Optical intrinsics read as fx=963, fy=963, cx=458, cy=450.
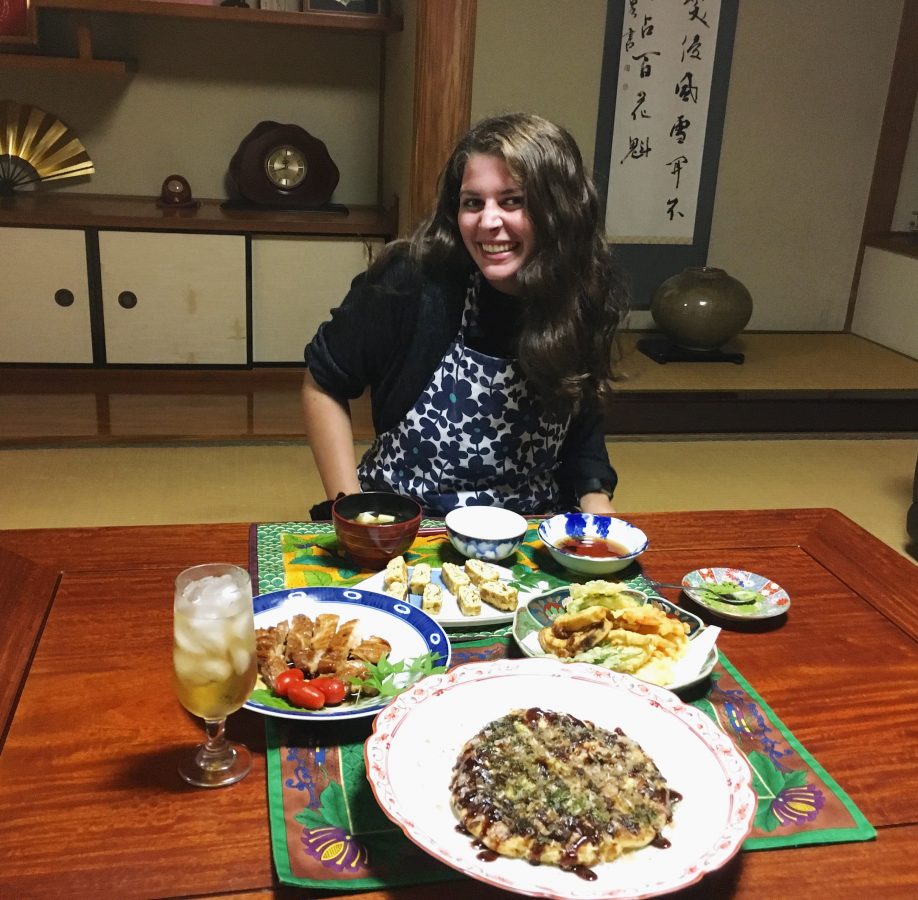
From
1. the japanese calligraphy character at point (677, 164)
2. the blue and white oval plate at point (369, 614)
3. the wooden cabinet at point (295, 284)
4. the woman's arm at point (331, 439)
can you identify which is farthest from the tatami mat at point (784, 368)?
the blue and white oval plate at point (369, 614)

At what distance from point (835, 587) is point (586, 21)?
10.9ft

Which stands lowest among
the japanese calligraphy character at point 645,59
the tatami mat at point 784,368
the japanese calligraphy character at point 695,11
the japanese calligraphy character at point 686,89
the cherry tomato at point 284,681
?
the tatami mat at point 784,368

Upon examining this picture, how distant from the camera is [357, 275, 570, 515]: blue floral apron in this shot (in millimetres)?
1729

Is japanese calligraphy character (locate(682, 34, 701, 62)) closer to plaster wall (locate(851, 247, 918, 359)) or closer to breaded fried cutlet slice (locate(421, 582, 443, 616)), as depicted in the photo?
plaster wall (locate(851, 247, 918, 359))

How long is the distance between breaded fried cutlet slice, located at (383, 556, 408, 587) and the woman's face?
60 cm

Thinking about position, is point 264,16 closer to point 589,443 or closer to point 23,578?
point 589,443

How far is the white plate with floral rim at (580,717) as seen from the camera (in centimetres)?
75

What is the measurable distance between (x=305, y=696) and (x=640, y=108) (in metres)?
3.86

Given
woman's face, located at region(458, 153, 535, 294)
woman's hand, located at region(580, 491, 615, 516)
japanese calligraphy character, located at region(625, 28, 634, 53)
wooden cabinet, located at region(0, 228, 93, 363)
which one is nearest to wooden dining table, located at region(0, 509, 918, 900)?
woman's hand, located at region(580, 491, 615, 516)

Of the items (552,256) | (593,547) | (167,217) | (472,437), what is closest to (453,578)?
(593,547)

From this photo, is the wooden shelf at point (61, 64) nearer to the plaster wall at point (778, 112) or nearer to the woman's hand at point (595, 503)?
the plaster wall at point (778, 112)

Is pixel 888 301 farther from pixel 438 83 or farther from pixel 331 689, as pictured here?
pixel 331 689

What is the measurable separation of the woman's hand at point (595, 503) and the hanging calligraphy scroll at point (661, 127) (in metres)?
2.76

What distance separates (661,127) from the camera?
14.3 ft
